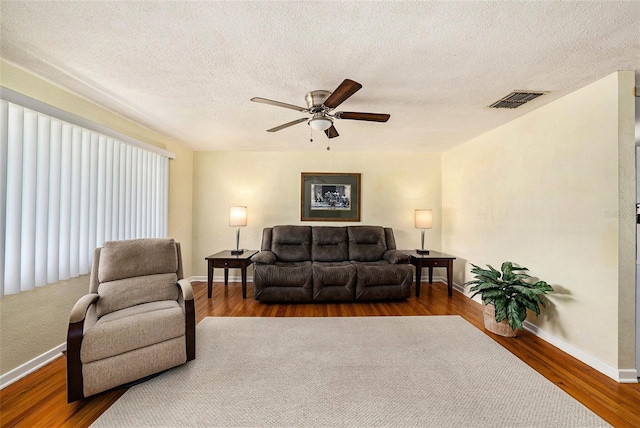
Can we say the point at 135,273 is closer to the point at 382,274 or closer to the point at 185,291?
the point at 185,291

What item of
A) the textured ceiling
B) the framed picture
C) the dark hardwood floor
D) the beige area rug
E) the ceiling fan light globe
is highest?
the textured ceiling

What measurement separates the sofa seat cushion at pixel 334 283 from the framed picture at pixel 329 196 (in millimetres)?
1335

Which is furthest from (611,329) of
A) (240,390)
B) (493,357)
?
(240,390)

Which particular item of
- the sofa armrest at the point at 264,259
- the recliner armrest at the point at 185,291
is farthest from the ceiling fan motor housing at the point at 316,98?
the sofa armrest at the point at 264,259

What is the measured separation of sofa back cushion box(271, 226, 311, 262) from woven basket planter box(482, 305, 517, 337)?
2.45m

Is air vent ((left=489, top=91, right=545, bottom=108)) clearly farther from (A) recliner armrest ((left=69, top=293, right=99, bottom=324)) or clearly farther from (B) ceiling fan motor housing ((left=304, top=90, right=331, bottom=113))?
(A) recliner armrest ((left=69, top=293, right=99, bottom=324))

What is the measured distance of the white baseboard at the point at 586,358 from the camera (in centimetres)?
194

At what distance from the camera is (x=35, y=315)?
2.08 m

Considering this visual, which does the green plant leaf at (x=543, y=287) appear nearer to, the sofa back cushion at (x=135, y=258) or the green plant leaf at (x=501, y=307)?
the green plant leaf at (x=501, y=307)

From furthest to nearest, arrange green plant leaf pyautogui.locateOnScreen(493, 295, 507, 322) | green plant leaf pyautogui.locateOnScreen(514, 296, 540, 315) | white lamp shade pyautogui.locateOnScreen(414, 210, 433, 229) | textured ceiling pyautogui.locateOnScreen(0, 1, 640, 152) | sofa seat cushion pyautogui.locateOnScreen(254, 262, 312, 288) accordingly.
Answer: white lamp shade pyautogui.locateOnScreen(414, 210, 433, 229), sofa seat cushion pyautogui.locateOnScreen(254, 262, 312, 288), green plant leaf pyautogui.locateOnScreen(493, 295, 507, 322), green plant leaf pyautogui.locateOnScreen(514, 296, 540, 315), textured ceiling pyautogui.locateOnScreen(0, 1, 640, 152)

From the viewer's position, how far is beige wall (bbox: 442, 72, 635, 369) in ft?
6.47

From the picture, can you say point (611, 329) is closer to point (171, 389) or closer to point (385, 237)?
point (385, 237)

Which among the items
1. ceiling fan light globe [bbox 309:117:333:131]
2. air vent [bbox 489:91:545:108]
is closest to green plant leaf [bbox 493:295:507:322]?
air vent [bbox 489:91:545:108]

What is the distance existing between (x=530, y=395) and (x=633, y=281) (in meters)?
1.25
